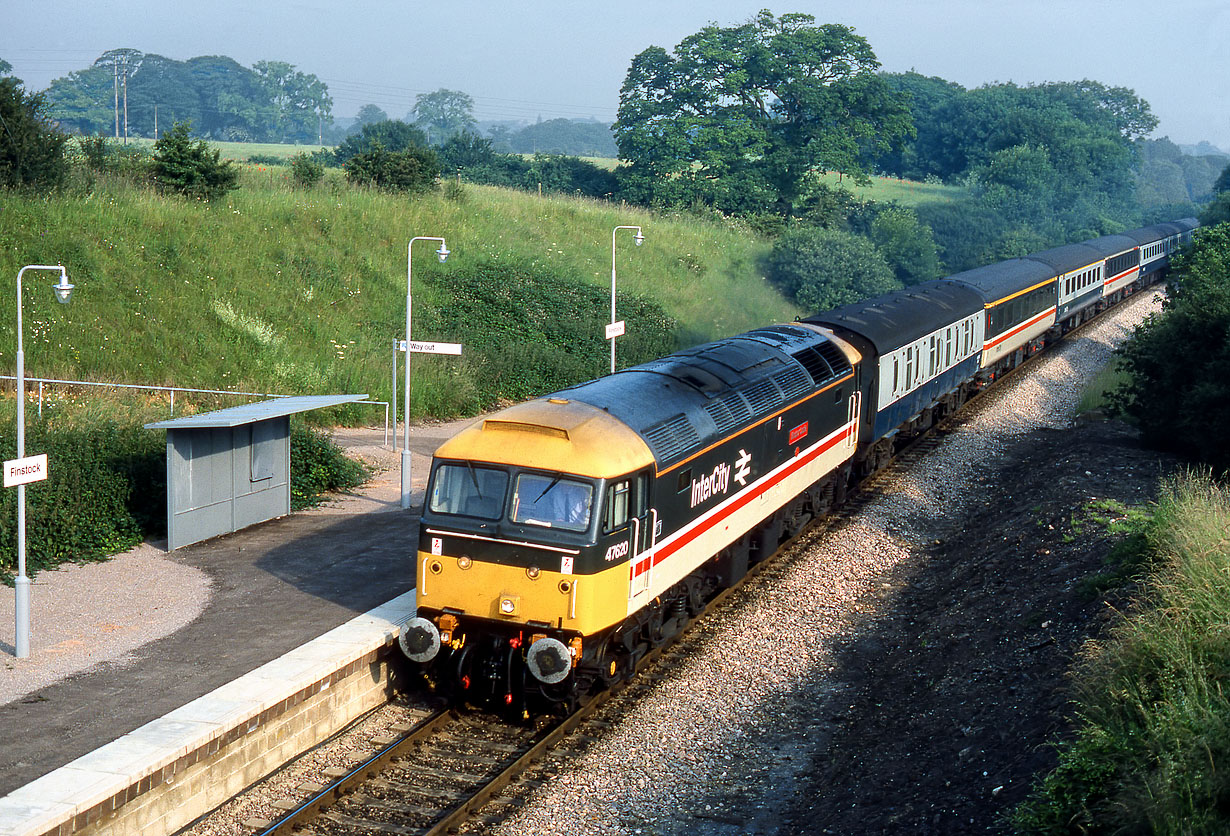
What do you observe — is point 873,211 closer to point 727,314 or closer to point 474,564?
point 727,314

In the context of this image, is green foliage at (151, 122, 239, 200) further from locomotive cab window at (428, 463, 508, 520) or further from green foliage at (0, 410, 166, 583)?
locomotive cab window at (428, 463, 508, 520)

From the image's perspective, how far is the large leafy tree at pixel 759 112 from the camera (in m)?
62.6

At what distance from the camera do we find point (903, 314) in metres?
24.5

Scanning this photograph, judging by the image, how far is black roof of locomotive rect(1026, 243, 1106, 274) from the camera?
40.4 m

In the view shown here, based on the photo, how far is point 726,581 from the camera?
1622 centimetres

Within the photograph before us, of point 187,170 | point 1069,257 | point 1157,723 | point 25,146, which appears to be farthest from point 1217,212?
point 1157,723

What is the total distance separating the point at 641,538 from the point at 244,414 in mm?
7596

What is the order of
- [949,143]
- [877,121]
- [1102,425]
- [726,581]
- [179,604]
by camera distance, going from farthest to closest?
[949,143] → [877,121] → [1102,425] → [726,581] → [179,604]

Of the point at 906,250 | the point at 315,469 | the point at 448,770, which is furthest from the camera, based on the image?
the point at 906,250

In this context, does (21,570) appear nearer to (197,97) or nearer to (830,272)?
(830,272)

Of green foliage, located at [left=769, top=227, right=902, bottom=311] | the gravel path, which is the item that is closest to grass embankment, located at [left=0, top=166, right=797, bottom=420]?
green foliage, located at [left=769, top=227, right=902, bottom=311]

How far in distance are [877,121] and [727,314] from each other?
27774 millimetres

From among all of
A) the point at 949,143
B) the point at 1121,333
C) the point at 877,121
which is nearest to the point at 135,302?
the point at 1121,333

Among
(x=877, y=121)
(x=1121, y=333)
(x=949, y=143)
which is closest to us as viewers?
(x=1121, y=333)
